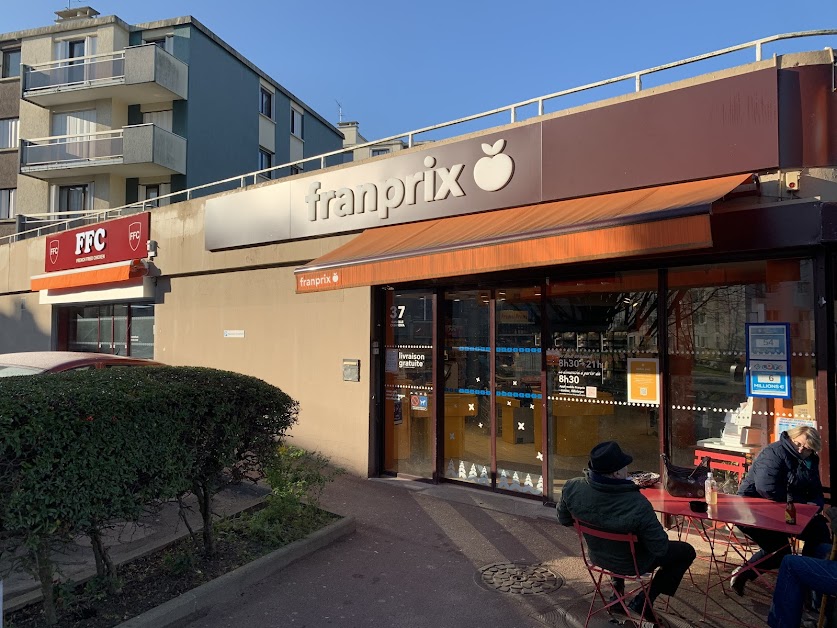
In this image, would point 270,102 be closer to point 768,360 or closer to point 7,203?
point 7,203

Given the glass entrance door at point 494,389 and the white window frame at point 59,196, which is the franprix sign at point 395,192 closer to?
the glass entrance door at point 494,389

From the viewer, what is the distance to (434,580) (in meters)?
4.74

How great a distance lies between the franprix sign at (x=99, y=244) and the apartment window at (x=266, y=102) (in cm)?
1179

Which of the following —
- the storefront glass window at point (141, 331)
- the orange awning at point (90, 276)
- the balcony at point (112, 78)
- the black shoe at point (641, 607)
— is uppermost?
the balcony at point (112, 78)

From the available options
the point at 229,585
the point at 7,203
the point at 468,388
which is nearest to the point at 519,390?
the point at 468,388

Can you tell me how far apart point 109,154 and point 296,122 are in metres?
8.84

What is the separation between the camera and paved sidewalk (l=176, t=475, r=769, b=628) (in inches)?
161

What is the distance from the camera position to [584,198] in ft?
19.7

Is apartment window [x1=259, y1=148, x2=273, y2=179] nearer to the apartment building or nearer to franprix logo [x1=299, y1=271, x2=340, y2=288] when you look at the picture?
the apartment building

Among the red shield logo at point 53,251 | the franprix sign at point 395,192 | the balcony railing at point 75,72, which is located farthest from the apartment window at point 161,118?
the franprix sign at point 395,192

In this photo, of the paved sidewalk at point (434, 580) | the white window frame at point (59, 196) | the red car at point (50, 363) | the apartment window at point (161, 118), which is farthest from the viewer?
the white window frame at point (59, 196)

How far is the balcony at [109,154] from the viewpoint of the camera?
19391 mm

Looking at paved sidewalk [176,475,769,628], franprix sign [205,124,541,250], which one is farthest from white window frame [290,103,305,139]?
paved sidewalk [176,475,769,628]

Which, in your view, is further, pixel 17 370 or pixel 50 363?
pixel 50 363
